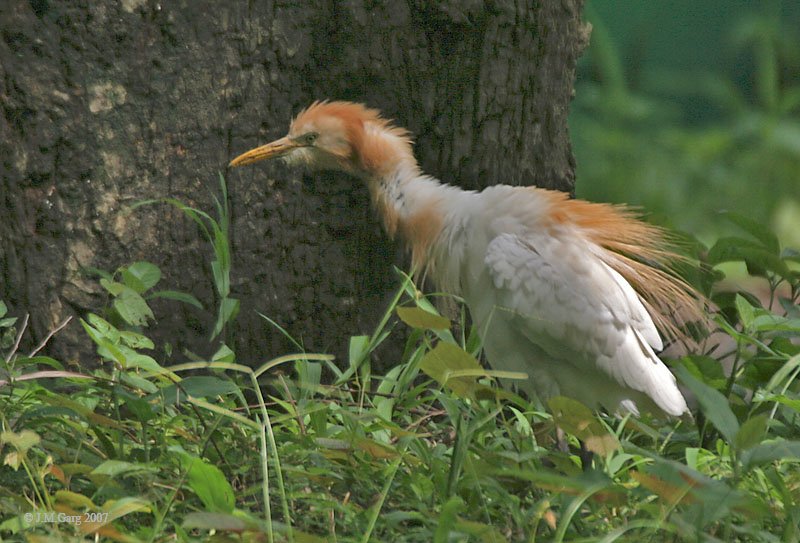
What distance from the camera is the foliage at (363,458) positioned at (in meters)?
1.90

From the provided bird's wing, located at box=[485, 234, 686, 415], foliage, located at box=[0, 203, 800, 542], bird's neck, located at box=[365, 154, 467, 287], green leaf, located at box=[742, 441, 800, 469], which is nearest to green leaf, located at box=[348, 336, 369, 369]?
foliage, located at box=[0, 203, 800, 542]

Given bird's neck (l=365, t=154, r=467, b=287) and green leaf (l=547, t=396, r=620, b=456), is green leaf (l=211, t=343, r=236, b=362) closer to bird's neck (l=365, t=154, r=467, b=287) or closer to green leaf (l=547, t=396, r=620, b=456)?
bird's neck (l=365, t=154, r=467, b=287)

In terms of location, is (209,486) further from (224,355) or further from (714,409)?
(714,409)

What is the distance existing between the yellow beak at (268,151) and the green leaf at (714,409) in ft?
4.22

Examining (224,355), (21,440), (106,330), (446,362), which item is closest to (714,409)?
(446,362)

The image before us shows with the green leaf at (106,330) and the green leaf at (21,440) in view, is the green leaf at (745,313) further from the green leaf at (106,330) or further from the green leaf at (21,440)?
the green leaf at (21,440)

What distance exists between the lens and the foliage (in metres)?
1.90

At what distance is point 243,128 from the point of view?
292 centimetres

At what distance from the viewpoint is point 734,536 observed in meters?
2.20

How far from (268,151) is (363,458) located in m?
0.91

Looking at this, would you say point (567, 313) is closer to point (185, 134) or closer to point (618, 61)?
point (185, 134)

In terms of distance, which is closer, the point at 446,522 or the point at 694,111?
the point at 446,522

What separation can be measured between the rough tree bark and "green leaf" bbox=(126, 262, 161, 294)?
18 centimetres

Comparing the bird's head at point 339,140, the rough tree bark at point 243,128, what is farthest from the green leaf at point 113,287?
the bird's head at point 339,140
